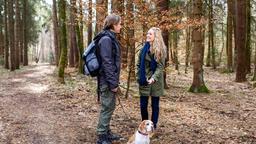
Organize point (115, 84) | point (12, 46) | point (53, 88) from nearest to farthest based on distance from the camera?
point (115, 84), point (53, 88), point (12, 46)

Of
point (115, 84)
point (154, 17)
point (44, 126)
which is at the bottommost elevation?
point (44, 126)

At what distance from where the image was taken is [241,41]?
739 inches

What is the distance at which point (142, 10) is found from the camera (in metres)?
10.5

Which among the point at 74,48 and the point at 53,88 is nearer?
the point at 53,88

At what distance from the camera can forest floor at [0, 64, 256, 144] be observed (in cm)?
764

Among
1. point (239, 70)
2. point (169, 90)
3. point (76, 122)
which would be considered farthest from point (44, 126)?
point (239, 70)

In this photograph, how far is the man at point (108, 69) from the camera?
6.36 meters

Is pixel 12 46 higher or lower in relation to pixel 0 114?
higher

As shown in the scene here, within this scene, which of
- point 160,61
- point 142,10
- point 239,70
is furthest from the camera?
point 239,70

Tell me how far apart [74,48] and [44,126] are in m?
18.2

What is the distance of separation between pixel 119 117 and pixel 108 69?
3.12m

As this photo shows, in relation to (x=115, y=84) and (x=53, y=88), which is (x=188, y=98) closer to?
(x=53, y=88)

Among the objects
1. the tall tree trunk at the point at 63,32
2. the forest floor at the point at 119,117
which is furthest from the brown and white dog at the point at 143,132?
the tall tree trunk at the point at 63,32

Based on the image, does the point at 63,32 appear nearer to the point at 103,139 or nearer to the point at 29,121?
the point at 29,121
